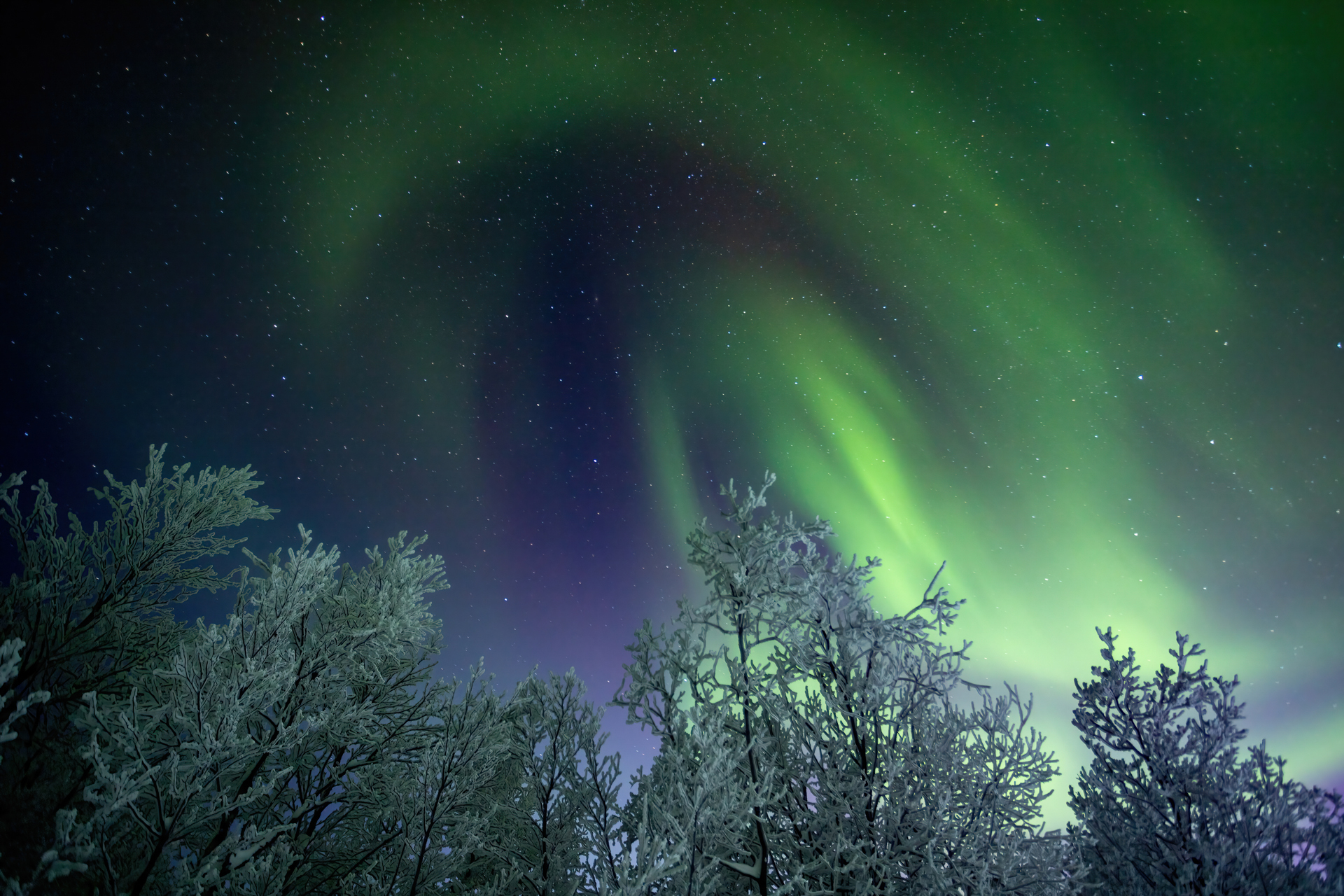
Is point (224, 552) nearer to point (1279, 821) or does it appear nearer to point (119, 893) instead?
point (119, 893)

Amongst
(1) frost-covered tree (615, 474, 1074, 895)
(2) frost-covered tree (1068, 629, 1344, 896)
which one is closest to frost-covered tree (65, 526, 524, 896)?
(1) frost-covered tree (615, 474, 1074, 895)

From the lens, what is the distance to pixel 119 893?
12.1 ft

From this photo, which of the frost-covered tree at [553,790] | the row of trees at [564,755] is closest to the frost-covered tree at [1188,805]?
the row of trees at [564,755]

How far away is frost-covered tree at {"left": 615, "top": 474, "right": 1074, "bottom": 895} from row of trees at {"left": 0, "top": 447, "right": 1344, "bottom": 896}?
3 centimetres

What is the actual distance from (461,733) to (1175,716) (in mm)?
10012

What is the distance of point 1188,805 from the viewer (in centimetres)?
673

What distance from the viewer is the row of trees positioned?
4250mm

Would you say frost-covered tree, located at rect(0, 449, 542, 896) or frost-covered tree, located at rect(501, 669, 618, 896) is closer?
frost-covered tree, located at rect(0, 449, 542, 896)

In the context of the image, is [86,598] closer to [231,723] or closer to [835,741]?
[231,723]

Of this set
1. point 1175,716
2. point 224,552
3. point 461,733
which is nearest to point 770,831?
point 461,733

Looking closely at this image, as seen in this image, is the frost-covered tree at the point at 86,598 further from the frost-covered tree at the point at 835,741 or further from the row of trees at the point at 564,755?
the frost-covered tree at the point at 835,741

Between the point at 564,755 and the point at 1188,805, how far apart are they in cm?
875

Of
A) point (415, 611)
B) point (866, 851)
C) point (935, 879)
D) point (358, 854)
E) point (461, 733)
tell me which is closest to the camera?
point (935, 879)

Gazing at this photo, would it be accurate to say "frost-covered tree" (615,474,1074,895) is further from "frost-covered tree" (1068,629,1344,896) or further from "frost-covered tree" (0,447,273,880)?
"frost-covered tree" (0,447,273,880)
